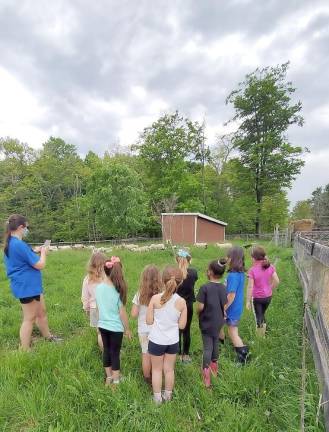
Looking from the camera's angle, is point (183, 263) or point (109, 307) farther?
point (183, 263)

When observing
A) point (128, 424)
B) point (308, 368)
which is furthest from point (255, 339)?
point (128, 424)

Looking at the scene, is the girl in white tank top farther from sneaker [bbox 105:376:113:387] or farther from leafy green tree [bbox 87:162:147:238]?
leafy green tree [bbox 87:162:147:238]

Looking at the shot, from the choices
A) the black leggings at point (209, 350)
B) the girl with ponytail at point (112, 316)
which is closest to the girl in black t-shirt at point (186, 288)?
the black leggings at point (209, 350)

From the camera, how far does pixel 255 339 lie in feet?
14.6

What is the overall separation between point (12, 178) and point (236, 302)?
4602cm

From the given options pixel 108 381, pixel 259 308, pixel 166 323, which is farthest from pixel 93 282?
pixel 259 308

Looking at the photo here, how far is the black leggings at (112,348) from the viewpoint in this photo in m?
3.25

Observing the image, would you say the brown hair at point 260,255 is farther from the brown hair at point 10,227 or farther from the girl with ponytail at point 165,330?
the brown hair at point 10,227

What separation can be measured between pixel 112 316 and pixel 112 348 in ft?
1.13

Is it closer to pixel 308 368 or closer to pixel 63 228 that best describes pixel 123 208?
pixel 63 228

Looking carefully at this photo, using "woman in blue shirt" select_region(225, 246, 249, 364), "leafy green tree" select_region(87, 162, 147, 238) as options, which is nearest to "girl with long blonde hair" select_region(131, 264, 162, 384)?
"woman in blue shirt" select_region(225, 246, 249, 364)

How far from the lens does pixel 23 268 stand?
13.2 feet

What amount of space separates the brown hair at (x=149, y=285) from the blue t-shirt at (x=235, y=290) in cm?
113

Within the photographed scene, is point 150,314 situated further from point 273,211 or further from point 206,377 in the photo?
point 273,211
